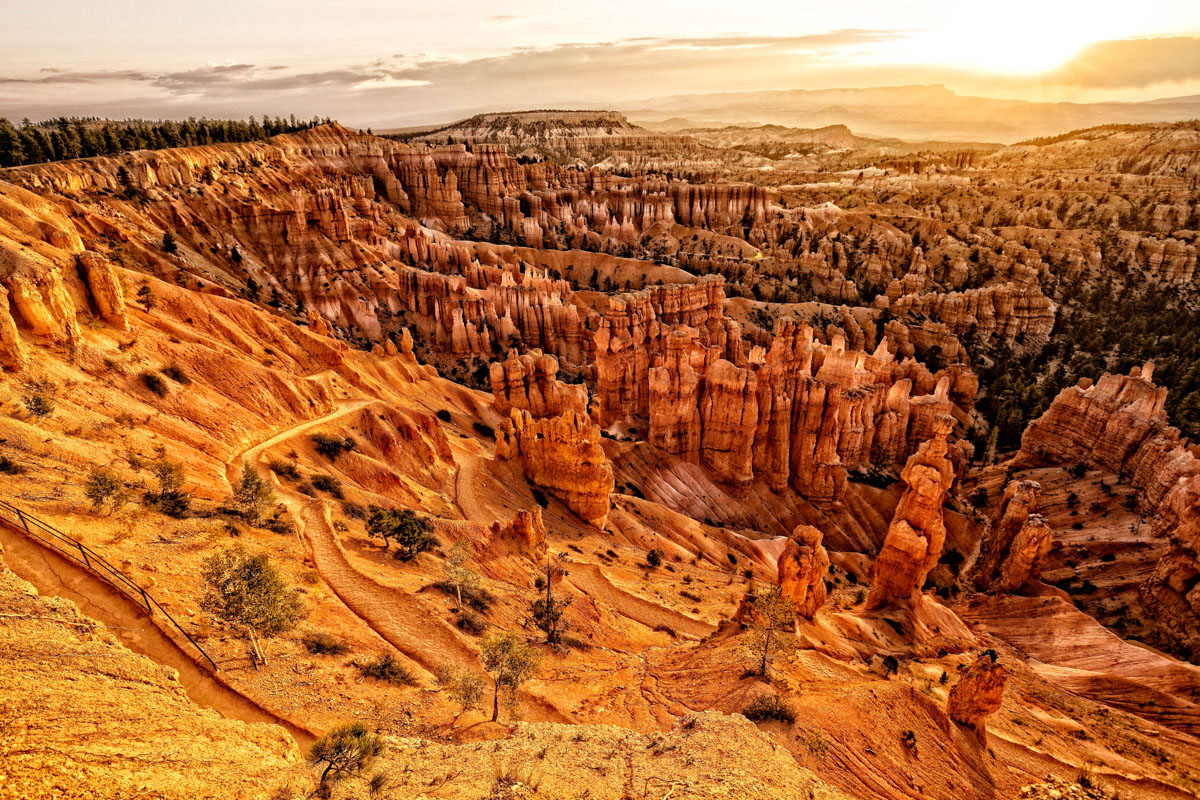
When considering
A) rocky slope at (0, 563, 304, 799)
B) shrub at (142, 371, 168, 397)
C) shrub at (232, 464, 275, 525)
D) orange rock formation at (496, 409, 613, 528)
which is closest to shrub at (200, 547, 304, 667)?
rocky slope at (0, 563, 304, 799)

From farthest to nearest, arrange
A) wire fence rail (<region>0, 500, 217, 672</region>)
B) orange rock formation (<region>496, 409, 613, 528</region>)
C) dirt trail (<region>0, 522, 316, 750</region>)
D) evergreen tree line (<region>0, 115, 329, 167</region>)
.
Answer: evergreen tree line (<region>0, 115, 329, 167</region>), orange rock formation (<region>496, 409, 613, 528</region>), wire fence rail (<region>0, 500, 217, 672</region>), dirt trail (<region>0, 522, 316, 750</region>)

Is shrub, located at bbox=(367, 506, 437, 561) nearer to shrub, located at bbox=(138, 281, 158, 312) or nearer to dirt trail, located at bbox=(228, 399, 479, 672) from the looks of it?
dirt trail, located at bbox=(228, 399, 479, 672)

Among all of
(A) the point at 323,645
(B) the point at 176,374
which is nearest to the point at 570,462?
(B) the point at 176,374

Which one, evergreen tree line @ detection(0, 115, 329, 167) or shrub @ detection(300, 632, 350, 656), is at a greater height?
evergreen tree line @ detection(0, 115, 329, 167)

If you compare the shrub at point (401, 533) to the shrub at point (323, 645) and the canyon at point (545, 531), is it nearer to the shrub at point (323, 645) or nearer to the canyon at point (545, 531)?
the canyon at point (545, 531)

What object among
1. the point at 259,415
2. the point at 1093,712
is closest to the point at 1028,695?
the point at 1093,712

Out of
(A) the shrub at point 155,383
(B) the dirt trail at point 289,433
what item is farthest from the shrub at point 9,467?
(A) the shrub at point 155,383
